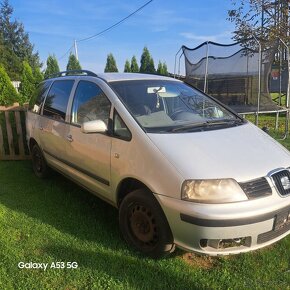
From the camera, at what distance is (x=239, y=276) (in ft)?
9.77

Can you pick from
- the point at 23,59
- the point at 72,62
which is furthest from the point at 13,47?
the point at 72,62

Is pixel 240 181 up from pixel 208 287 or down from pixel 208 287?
up

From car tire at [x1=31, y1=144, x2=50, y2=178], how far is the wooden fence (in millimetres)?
1138

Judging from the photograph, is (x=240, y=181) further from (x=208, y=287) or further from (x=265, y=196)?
(x=208, y=287)

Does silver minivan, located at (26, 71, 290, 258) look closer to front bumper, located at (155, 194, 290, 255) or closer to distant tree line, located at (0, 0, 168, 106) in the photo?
front bumper, located at (155, 194, 290, 255)

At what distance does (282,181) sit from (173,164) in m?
0.93

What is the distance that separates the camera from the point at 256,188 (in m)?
2.79

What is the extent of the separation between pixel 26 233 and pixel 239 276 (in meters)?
2.15

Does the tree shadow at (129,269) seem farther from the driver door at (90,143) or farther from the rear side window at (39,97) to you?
the rear side window at (39,97)

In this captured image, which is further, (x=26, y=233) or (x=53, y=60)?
(x=53, y=60)

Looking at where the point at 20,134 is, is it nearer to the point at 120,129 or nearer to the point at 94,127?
the point at 94,127

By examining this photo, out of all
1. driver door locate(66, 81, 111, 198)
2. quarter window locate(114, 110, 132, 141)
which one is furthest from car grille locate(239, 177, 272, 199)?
driver door locate(66, 81, 111, 198)

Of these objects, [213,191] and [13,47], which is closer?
[213,191]

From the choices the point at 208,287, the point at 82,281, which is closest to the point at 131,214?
the point at 82,281
